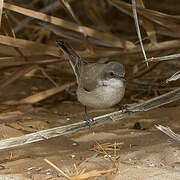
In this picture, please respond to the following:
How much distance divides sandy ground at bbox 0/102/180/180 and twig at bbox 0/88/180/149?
27 centimetres

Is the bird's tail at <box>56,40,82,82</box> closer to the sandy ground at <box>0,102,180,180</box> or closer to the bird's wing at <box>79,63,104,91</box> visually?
the bird's wing at <box>79,63,104,91</box>

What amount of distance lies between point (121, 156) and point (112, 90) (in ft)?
2.83

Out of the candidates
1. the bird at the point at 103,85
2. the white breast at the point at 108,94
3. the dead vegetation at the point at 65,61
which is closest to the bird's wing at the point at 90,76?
the bird at the point at 103,85

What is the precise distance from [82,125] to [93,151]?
0.46 m

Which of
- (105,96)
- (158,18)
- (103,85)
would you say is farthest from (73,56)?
(158,18)

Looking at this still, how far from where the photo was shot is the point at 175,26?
4930 mm

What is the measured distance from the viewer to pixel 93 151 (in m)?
4.29

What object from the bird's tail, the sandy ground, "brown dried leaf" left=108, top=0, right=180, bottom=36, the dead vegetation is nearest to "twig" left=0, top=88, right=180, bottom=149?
the dead vegetation

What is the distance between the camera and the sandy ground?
11.8ft

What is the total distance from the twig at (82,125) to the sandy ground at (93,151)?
273 millimetres

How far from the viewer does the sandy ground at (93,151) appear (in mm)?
3582

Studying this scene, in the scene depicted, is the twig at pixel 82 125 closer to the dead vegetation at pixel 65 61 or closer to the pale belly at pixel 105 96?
the dead vegetation at pixel 65 61

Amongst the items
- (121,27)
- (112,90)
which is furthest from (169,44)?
(121,27)

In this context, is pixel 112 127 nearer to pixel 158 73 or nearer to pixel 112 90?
pixel 112 90
